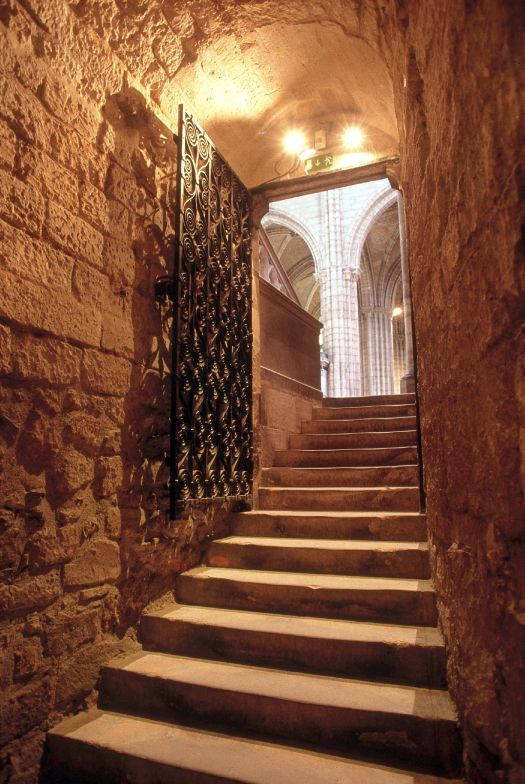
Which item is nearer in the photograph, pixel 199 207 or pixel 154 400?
pixel 154 400

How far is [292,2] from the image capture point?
2.84 meters

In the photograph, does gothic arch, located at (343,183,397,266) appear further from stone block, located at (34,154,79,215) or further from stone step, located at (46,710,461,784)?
stone step, located at (46,710,461,784)

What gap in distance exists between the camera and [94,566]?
2.19 metres

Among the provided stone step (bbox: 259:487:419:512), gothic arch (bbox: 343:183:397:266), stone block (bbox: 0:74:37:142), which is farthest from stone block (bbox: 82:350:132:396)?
gothic arch (bbox: 343:183:397:266)

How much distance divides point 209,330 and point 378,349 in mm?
13845

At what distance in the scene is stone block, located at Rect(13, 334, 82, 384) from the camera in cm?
188

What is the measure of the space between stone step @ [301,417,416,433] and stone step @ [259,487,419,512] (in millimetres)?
1413

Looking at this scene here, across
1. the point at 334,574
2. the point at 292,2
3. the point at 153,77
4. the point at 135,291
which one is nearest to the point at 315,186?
the point at 292,2

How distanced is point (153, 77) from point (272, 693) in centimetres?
319

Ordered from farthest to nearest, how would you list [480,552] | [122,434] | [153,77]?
1. [153,77]
2. [122,434]
3. [480,552]

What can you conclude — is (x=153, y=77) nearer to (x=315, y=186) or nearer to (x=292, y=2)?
(x=292, y=2)

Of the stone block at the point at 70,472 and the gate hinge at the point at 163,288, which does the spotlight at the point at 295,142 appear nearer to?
the gate hinge at the point at 163,288

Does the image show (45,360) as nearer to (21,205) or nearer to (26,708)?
(21,205)

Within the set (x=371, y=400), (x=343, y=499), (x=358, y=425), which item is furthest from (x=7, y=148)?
(x=371, y=400)
